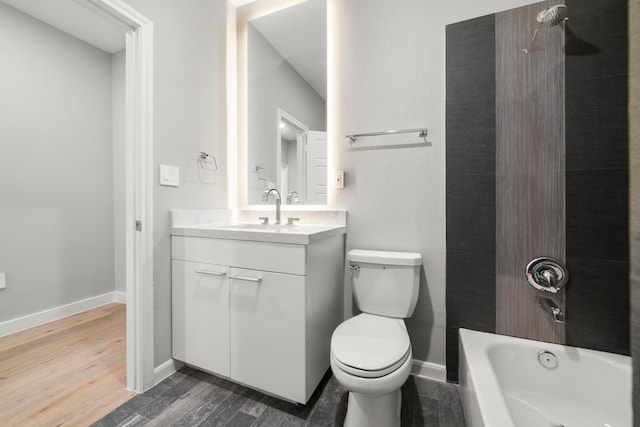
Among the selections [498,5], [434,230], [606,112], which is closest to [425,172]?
[434,230]

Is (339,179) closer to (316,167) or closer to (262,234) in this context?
(316,167)

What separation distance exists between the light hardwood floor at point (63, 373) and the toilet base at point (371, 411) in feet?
3.83

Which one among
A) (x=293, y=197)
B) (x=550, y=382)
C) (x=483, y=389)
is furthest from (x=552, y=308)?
(x=293, y=197)

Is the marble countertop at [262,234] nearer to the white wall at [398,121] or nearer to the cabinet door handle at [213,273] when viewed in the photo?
the cabinet door handle at [213,273]

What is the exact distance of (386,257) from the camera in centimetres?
158

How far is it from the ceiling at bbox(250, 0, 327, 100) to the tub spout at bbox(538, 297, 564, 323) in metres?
1.70

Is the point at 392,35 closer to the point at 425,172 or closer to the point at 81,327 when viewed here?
the point at 425,172

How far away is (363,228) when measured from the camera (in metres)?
1.82

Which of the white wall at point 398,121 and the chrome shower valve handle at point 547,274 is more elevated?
the white wall at point 398,121

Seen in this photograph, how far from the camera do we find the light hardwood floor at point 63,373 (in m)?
1.37

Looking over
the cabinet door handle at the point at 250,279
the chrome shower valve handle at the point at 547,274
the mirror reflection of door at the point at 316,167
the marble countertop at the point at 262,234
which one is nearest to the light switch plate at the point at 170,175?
the marble countertop at the point at 262,234

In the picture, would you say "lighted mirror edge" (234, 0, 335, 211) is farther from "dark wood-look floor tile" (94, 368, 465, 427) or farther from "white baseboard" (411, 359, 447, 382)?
"white baseboard" (411, 359, 447, 382)

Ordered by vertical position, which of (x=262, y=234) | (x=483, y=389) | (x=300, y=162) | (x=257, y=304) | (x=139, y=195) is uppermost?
(x=300, y=162)

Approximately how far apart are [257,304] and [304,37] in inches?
70.4
